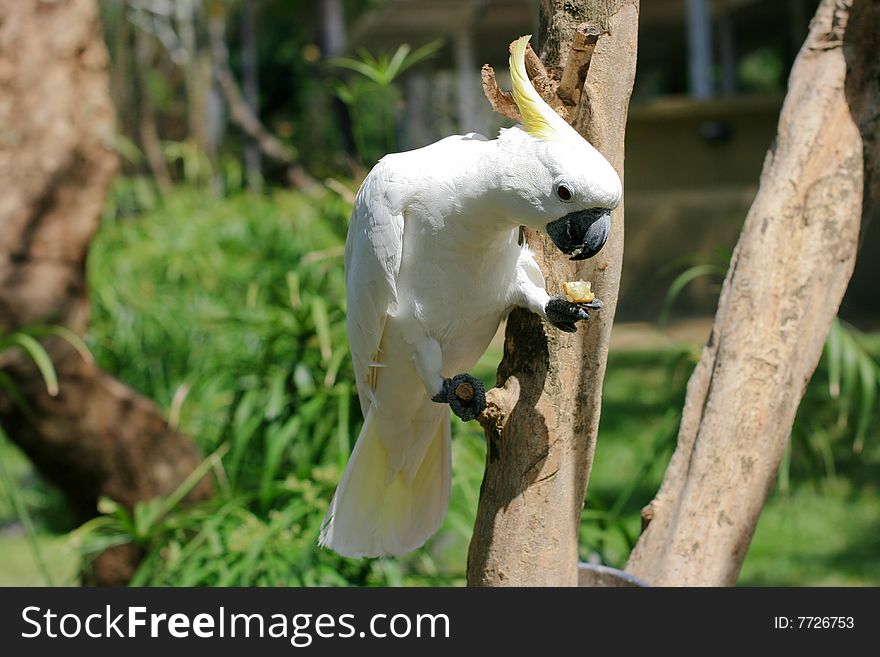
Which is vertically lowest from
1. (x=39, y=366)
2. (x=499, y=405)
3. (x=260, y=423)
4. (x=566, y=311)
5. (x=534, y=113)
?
(x=260, y=423)

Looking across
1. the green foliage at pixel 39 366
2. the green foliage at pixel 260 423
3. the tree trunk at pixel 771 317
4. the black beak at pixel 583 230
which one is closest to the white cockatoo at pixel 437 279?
the black beak at pixel 583 230

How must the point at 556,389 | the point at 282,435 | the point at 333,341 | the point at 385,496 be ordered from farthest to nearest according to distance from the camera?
the point at 333,341 → the point at 282,435 → the point at 385,496 → the point at 556,389

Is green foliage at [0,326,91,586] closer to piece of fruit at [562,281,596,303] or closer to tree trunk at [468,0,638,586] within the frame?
tree trunk at [468,0,638,586]

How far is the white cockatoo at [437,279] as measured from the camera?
1186mm

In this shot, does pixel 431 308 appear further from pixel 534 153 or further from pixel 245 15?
pixel 245 15

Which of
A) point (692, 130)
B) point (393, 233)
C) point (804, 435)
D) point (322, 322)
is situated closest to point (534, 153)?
point (393, 233)

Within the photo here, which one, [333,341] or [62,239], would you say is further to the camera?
[62,239]

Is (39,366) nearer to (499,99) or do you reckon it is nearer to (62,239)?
(62,239)

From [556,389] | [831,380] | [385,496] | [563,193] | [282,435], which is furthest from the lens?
[282,435]

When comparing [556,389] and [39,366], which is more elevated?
[556,389]

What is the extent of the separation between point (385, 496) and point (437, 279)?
446 mm

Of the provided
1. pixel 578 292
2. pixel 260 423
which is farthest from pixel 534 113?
pixel 260 423

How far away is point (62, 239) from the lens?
106 inches

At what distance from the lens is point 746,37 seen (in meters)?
9.99
